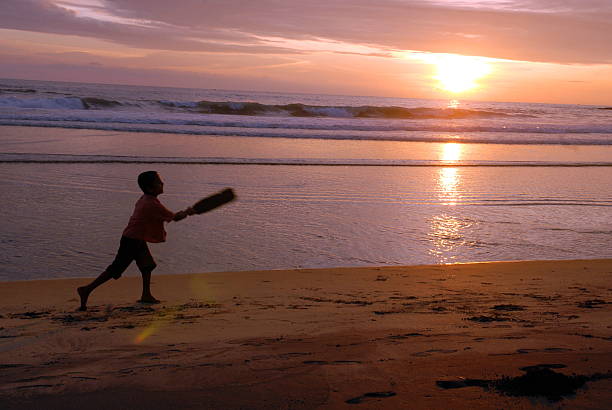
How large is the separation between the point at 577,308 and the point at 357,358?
2415mm

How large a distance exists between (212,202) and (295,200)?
5819 millimetres

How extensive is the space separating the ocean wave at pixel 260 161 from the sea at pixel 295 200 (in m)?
0.06

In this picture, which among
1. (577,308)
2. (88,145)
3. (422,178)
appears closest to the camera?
(577,308)

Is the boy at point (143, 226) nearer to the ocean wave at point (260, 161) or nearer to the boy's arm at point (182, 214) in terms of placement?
the boy's arm at point (182, 214)

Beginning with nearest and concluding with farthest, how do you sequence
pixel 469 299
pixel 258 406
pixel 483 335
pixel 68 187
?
pixel 258 406
pixel 483 335
pixel 469 299
pixel 68 187

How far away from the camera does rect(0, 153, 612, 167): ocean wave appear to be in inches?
582

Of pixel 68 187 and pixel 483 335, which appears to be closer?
pixel 483 335

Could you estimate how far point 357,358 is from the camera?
378 cm

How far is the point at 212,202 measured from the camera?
5.20m

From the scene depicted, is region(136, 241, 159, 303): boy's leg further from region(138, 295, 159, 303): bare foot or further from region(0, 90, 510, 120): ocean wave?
region(0, 90, 510, 120): ocean wave

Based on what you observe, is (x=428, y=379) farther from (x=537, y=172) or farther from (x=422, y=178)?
(x=537, y=172)

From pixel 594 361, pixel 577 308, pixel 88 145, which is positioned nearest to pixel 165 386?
pixel 594 361

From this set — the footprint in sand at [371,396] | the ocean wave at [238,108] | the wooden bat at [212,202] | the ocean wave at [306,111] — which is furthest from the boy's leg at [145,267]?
the ocean wave at [306,111]

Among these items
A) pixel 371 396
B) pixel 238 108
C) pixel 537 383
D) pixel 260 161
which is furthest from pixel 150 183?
pixel 238 108
